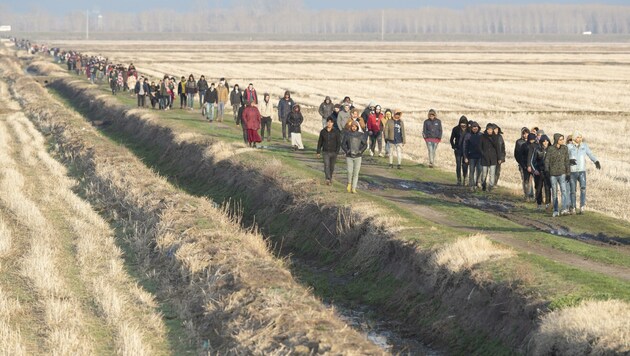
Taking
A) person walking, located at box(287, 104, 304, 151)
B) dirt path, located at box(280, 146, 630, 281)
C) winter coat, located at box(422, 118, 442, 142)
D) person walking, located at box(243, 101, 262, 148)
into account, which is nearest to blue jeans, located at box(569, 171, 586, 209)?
dirt path, located at box(280, 146, 630, 281)

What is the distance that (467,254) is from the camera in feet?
54.6

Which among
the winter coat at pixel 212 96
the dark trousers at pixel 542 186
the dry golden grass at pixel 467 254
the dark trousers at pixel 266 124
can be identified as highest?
the winter coat at pixel 212 96

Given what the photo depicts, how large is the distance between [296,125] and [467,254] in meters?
16.2

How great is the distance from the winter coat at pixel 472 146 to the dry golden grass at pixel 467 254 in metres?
8.07

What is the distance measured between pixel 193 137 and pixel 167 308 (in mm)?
18586

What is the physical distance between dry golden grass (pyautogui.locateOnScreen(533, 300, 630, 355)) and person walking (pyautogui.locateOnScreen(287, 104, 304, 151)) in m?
18.9

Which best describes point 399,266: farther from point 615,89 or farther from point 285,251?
point 615,89

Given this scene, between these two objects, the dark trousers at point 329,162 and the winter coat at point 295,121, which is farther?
the winter coat at point 295,121

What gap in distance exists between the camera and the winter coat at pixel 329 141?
79.9ft

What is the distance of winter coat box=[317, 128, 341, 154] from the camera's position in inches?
959

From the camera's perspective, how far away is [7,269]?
1834cm

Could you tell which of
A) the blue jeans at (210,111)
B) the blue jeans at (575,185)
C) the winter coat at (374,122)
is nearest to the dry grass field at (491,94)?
the blue jeans at (575,185)

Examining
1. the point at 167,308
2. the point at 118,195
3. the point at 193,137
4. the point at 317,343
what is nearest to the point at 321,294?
the point at 167,308

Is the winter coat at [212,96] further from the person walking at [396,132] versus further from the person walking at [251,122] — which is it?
the person walking at [396,132]
